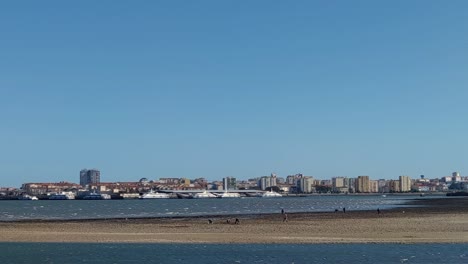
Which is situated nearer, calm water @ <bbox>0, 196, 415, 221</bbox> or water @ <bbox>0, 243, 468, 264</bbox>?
water @ <bbox>0, 243, 468, 264</bbox>

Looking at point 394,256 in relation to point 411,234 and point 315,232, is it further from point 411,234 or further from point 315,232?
point 315,232

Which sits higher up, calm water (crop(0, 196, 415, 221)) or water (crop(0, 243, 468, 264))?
water (crop(0, 243, 468, 264))

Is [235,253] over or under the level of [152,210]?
over

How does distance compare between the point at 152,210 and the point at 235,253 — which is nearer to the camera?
the point at 235,253

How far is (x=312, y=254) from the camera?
31000 mm

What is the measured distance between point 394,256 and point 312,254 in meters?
3.53

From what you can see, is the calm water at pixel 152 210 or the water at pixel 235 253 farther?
the calm water at pixel 152 210

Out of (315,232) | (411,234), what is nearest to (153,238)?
(315,232)

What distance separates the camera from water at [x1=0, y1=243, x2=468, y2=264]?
95.9 ft

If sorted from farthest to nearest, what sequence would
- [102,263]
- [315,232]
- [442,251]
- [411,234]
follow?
[315,232] → [411,234] → [442,251] → [102,263]

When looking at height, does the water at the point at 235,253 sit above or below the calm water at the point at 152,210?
above

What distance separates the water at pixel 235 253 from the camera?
29234 mm

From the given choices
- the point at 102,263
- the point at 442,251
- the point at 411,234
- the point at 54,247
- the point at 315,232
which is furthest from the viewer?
the point at 315,232

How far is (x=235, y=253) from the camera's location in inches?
1255
